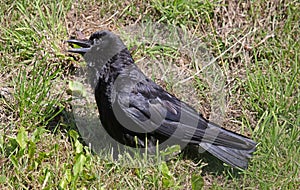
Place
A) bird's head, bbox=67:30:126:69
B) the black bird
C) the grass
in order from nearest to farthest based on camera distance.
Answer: the grass, the black bird, bird's head, bbox=67:30:126:69

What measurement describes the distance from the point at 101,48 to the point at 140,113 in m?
0.63

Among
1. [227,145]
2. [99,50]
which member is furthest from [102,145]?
[227,145]

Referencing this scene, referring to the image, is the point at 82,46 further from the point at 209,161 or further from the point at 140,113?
the point at 209,161

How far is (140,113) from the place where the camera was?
18.5ft

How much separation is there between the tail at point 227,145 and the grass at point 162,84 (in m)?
0.09

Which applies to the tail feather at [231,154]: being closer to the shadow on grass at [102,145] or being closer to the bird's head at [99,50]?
the shadow on grass at [102,145]

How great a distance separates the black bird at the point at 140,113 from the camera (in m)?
5.60

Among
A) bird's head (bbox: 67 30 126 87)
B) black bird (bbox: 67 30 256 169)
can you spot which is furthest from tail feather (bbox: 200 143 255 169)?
bird's head (bbox: 67 30 126 87)

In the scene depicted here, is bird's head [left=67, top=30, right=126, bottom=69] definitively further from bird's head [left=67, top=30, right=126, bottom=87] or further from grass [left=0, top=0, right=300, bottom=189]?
grass [left=0, top=0, right=300, bottom=189]

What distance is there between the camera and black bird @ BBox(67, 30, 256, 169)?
5602mm

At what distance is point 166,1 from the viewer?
6.84 m

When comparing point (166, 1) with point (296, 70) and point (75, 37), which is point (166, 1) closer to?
point (75, 37)

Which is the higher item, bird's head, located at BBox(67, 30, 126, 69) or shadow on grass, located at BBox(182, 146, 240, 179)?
bird's head, located at BBox(67, 30, 126, 69)

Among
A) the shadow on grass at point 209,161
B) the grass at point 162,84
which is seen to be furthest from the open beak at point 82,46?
the shadow on grass at point 209,161
